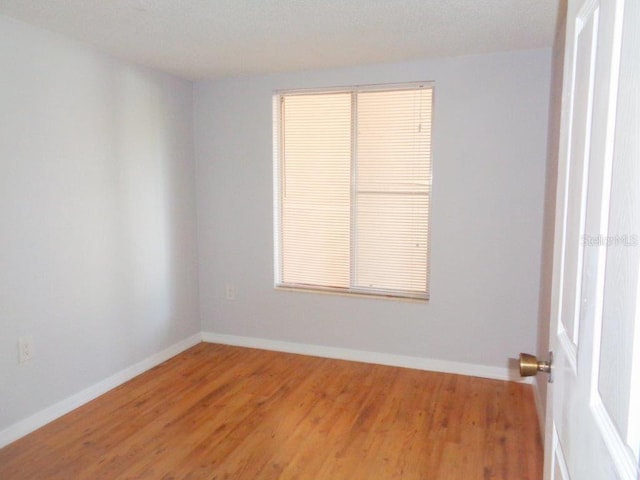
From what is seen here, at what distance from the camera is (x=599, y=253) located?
2.44ft

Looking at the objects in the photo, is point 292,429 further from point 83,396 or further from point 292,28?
point 292,28

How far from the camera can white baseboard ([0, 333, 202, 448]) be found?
2.64 m

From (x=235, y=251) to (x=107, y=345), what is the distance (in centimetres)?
130

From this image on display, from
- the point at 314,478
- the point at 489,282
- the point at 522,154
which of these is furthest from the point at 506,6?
the point at 314,478

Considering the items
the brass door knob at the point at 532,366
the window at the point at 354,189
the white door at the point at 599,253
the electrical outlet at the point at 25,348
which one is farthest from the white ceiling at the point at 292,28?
the brass door knob at the point at 532,366

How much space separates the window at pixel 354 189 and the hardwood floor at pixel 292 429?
759mm

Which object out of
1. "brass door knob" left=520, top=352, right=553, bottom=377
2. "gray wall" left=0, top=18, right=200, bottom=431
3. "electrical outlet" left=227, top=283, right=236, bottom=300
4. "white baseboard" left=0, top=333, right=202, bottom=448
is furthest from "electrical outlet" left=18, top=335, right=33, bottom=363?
"brass door knob" left=520, top=352, right=553, bottom=377

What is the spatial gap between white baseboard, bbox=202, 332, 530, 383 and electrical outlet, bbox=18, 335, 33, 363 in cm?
175

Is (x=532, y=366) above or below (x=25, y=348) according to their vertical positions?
above

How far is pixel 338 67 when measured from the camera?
3637mm

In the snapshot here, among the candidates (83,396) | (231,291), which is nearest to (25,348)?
(83,396)

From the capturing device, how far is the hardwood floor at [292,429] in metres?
2.40

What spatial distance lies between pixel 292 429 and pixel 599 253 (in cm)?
239

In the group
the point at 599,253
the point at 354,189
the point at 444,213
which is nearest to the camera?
the point at 599,253
